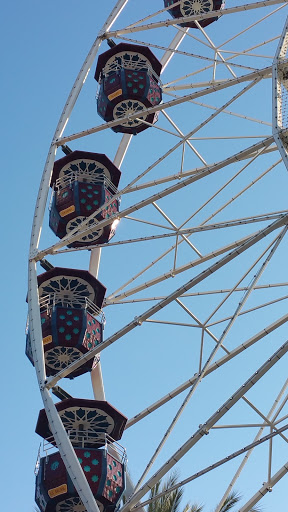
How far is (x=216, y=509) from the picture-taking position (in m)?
19.8

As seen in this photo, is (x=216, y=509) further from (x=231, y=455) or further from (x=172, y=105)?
(x=172, y=105)

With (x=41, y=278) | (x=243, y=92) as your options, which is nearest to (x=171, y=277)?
(x=41, y=278)

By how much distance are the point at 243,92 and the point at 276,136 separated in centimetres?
315

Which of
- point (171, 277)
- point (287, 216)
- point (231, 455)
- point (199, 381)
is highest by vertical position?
point (171, 277)

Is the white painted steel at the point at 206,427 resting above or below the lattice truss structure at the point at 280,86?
below

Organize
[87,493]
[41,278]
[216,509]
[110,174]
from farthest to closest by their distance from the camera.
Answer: [110,174]
[41,278]
[216,509]
[87,493]

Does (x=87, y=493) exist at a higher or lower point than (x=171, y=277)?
lower

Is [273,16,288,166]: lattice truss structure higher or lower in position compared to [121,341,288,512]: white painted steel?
higher

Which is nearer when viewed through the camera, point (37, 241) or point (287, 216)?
point (287, 216)

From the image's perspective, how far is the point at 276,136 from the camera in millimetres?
19219

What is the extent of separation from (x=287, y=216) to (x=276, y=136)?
120 cm

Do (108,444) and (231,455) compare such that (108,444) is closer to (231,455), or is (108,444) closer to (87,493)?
(87,493)

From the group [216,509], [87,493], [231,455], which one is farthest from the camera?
[216,509]

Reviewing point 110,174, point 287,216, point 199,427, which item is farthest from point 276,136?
point 110,174
